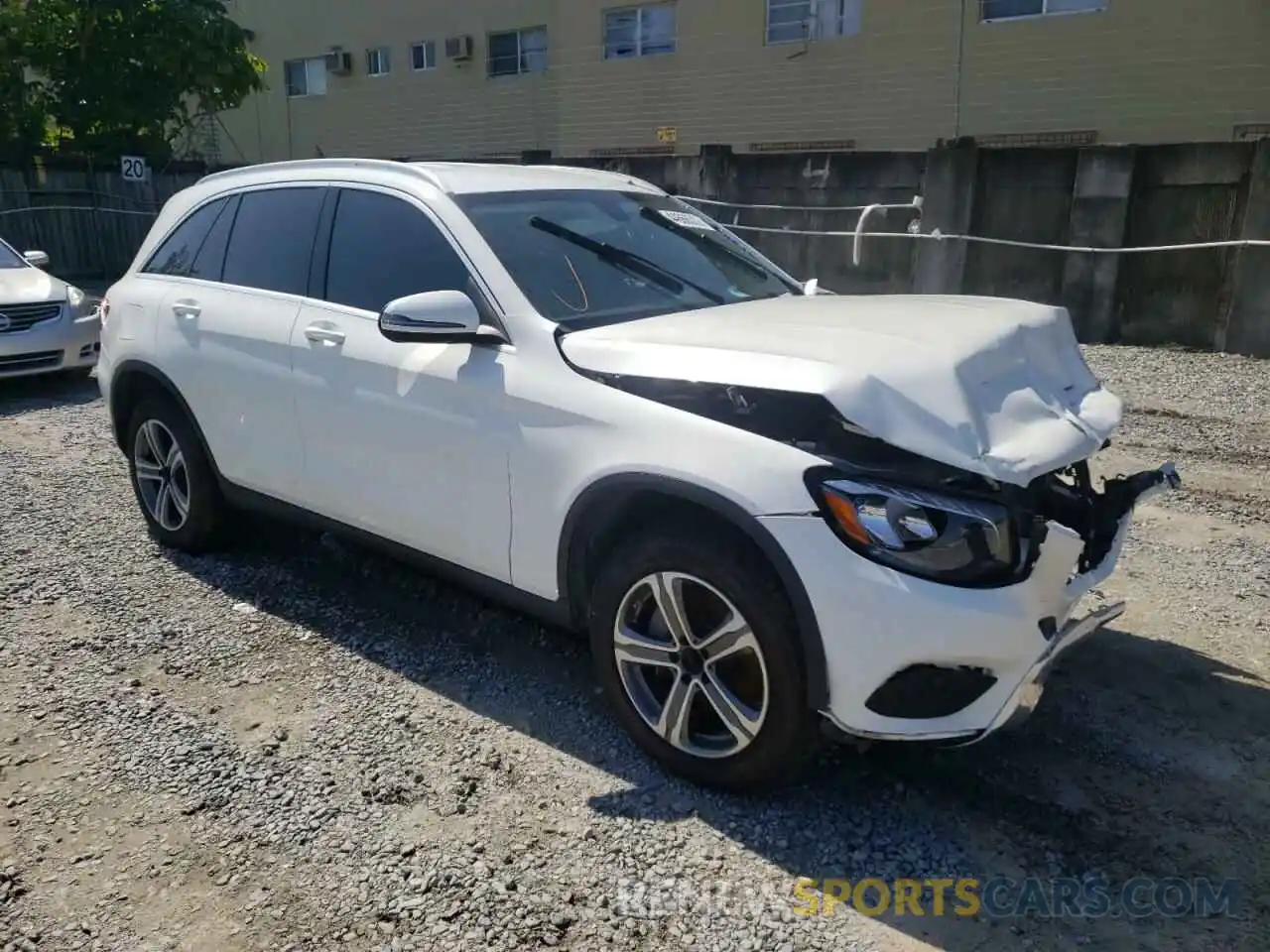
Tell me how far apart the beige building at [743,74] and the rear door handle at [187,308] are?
1423cm

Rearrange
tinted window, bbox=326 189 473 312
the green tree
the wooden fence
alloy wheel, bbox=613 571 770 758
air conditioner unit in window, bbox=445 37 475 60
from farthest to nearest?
1. air conditioner unit in window, bbox=445 37 475 60
2. the wooden fence
3. the green tree
4. tinted window, bbox=326 189 473 312
5. alloy wheel, bbox=613 571 770 758

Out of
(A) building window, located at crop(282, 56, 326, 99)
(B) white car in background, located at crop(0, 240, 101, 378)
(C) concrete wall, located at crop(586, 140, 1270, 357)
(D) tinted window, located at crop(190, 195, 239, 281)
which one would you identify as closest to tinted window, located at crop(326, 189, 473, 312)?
(D) tinted window, located at crop(190, 195, 239, 281)

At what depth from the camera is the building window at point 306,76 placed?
25594mm

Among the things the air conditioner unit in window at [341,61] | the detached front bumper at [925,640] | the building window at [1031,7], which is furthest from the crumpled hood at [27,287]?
the air conditioner unit in window at [341,61]

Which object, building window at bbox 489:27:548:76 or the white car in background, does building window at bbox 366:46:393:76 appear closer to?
building window at bbox 489:27:548:76

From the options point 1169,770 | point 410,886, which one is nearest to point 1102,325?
point 1169,770

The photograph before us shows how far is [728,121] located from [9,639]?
1668 cm

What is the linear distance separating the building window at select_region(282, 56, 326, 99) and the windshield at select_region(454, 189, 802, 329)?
79.2 ft

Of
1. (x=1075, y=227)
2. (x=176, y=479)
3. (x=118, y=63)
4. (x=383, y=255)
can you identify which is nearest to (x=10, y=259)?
(x=176, y=479)

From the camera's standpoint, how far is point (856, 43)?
55.4ft

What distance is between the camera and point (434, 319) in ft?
10.9

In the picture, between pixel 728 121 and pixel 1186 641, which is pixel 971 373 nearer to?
pixel 1186 641

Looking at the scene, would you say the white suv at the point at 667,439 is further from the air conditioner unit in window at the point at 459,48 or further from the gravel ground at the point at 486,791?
the air conditioner unit in window at the point at 459,48

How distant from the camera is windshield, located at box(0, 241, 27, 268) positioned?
9656 millimetres
